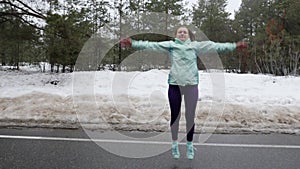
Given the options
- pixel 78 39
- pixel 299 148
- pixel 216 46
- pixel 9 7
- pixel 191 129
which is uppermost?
pixel 9 7

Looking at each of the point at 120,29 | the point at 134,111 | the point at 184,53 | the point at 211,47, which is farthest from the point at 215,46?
the point at 120,29

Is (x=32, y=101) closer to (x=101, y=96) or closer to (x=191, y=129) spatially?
(x=101, y=96)

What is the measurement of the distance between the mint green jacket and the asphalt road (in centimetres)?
106

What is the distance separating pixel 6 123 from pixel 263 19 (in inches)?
1095

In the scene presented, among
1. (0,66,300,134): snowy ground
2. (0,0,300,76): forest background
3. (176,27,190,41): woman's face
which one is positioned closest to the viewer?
(176,27,190,41): woman's face

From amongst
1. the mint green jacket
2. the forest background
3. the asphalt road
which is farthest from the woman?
the forest background

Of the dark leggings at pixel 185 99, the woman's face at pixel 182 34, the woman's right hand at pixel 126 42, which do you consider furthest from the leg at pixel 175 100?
the woman's right hand at pixel 126 42

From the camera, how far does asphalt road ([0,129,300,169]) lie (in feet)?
12.4

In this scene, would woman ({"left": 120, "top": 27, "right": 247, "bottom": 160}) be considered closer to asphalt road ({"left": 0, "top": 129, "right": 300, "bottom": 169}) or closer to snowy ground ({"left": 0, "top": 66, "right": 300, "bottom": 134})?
asphalt road ({"left": 0, "top": 129, "right": 300, "bottom": 169})

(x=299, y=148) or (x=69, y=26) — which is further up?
(x=69, y=26)

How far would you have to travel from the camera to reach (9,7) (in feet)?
43.8

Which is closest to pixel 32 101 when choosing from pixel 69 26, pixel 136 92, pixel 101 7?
pixel 136 92

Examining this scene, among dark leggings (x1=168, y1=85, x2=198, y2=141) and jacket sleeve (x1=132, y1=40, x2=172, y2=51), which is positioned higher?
jacket sleeve (x1=132, y1=40, x2=172, y2=51)

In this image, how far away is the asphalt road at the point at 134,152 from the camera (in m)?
3.79
